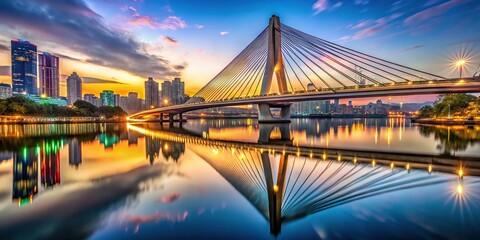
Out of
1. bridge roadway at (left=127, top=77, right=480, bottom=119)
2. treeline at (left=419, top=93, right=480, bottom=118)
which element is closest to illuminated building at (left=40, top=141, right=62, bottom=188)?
bridge roadway at (left=127, top=77, right=480, bottom=119)

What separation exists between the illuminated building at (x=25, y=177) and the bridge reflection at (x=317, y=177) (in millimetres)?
5792

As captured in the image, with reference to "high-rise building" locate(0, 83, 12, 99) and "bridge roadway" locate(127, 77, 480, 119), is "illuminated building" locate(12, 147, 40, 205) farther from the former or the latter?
"high-rise building" locate(0, 83, 12, 99)

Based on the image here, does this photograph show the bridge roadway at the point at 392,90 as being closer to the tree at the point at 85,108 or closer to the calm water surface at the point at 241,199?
the calm water surface at the point at 241,199

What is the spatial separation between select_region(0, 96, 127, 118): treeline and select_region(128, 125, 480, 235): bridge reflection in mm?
Answer: 66820

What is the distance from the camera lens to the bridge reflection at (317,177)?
5.80 meters

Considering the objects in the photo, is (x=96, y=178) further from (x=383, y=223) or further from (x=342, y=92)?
(x=342, y=92)

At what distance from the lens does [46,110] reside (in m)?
63.5

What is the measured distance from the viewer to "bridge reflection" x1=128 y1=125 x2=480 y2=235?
5801mm

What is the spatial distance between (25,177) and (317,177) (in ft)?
34.1

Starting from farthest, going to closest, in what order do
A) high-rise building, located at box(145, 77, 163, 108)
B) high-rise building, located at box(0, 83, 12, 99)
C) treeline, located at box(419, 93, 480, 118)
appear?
high-rise building, located at box(0, 83, 12, 99) → high-rise building, located at box(145, 77, 163, 108) → treeline, located at box(419, 93, 480, 118)

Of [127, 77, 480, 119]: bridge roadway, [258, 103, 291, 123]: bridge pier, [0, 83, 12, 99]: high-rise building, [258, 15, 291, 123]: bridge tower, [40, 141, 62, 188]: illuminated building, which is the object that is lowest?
[40, 141, 62, 188]: illuminated building

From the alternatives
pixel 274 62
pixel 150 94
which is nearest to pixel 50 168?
pixel 274 62

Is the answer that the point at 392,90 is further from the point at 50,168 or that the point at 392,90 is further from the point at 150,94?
the point at 150,94

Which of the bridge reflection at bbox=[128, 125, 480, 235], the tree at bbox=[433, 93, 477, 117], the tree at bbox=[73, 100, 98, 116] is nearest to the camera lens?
the bridge reflection at bbox=[128, 125, 480, 235]
